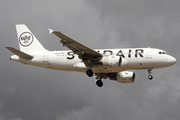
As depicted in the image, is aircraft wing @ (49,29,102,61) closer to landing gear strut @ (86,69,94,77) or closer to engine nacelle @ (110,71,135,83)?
landing gear strut @ (86,69,94,77)

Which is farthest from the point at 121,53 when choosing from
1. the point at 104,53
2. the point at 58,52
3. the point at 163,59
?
the point at 58,52

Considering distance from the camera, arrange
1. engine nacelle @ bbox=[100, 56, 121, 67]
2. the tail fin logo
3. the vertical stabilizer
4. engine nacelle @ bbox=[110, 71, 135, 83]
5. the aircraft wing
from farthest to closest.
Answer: the tail fin logo, the vertical stabilizer, engine nacelle @ bbox=[110, 71, 135, 83], engine nacelle @ bbox=[100, 56, 121, 67], the aircraft wing

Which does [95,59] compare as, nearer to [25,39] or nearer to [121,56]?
[121,56]

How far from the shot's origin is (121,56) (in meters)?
48.1

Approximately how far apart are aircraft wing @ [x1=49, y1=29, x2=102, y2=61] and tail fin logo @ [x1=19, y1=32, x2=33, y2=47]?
10313mm

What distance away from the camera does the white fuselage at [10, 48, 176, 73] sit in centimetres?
4750

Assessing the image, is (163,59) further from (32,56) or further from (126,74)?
(32,56)

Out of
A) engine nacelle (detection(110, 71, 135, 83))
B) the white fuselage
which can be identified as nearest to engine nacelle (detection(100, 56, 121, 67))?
the white fuselage

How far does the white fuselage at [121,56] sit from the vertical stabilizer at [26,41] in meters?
3.01

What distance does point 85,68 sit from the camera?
161 feet

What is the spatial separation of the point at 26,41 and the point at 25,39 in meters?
0.43

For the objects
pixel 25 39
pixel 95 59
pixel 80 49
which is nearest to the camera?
pixel 80 49

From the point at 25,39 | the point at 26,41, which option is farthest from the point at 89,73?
the point at 25,39

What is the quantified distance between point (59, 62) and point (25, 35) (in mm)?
8508
